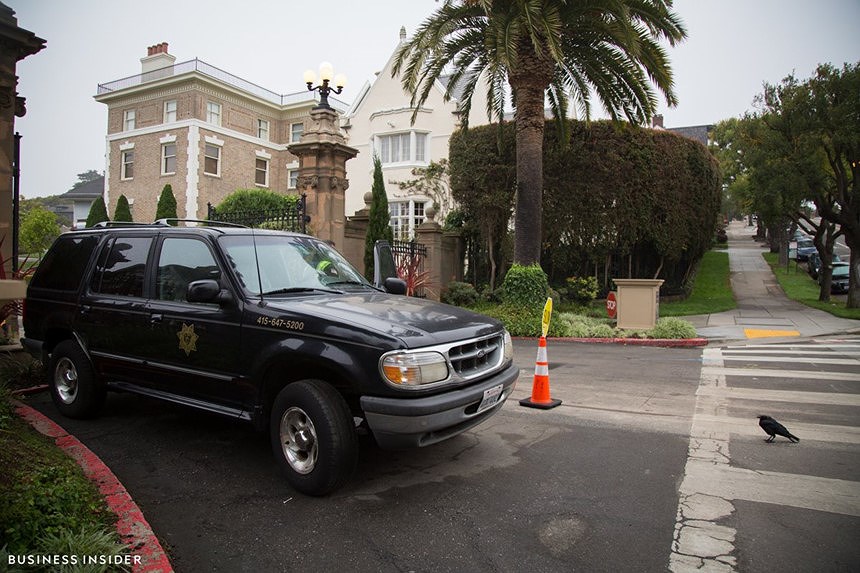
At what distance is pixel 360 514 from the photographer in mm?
3668

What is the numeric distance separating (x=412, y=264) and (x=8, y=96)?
10116 millimetres

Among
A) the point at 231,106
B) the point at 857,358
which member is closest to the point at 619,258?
the point at 857,358

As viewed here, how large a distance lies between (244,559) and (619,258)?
57.7 feet

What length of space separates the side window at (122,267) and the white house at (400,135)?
66.4 feet

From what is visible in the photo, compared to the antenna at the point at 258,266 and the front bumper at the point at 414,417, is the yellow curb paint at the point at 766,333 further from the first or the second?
the antenna at the point at 258,266

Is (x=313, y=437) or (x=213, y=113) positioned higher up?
(x=213, y=113)

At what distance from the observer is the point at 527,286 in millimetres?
13625

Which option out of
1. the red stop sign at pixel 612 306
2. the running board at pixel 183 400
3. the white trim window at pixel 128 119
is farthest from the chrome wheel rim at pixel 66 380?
the white trim window at pixel 128 119

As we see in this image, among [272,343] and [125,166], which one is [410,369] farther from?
[125,166]

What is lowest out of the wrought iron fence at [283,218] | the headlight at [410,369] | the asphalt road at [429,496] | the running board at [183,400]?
the asphalt road at [429,496]

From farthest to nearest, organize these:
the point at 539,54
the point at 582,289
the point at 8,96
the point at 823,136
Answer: the point at 582,289 → the point at 823,136 → the point at 539,54 → the point at 8,96

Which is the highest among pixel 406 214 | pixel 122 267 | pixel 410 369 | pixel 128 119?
pixel 128 119

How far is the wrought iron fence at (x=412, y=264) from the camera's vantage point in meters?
15.5

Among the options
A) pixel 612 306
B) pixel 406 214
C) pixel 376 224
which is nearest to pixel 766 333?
pixel 612 306
